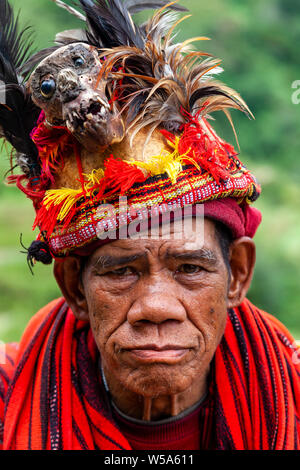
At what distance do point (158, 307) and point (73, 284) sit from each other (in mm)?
559

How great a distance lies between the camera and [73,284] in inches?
93.0

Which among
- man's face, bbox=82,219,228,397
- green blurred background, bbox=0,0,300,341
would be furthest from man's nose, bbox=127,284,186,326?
green blurred background, bbox=0,0,300,341

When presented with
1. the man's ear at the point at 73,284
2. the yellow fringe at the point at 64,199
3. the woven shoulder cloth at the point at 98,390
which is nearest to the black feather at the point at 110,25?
the yellow fringe at the point at 64,199

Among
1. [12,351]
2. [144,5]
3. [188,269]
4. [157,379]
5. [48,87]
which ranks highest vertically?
[144,5]

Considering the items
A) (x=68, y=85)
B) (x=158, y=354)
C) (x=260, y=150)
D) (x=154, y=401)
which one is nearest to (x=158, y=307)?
(x=158, y=354)

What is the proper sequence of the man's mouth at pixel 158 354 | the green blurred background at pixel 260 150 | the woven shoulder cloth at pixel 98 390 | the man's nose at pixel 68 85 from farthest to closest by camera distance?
the green blurred background at pixel 260 150, the woven shoulder cloth at pixel 98 390, the man's mouth at pixel 158 354, the man's nose at pixel 68 85

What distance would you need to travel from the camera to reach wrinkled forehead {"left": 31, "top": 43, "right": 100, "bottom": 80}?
189 centimetres

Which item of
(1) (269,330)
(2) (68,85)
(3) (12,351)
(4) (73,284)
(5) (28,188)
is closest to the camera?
(2) (68,85)

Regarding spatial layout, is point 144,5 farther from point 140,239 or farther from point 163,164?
point 140,239

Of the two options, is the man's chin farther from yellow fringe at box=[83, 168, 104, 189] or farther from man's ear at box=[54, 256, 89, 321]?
yellow fringe at box=[83, 168, 104, 189]

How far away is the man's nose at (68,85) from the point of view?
73.0 inches

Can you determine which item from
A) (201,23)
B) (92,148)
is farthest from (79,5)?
(201,23)

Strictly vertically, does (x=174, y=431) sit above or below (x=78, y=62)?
below

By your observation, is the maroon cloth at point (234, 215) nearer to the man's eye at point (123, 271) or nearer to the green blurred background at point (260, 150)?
the man's eye at point (123, 271)
